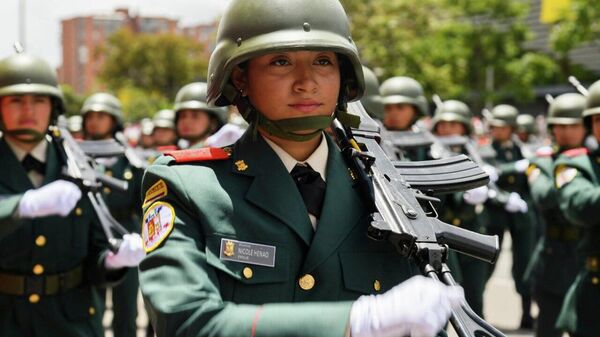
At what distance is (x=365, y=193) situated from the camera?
269 cm

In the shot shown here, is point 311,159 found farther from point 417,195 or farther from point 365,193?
point 417,195

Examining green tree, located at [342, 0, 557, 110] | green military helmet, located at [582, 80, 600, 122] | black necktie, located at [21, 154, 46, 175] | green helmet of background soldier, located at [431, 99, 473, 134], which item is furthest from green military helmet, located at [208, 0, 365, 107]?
green tree, located at [342, 0, 557, 110]

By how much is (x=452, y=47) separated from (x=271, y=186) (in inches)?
1131

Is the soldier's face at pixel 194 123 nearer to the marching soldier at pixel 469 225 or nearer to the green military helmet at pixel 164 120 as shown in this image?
the marching soldier at pixel 469 225

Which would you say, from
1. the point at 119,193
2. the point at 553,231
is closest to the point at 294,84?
the point at 553,231

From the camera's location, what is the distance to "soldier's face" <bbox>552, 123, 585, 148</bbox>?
7996 millimetres

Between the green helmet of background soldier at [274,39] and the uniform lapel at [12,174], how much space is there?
7.29 feet

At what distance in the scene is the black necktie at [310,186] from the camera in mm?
2605

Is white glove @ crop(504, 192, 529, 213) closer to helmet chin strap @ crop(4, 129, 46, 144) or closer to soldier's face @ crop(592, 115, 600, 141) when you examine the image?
soldier's face @ crop(592, 115, 600, 141)

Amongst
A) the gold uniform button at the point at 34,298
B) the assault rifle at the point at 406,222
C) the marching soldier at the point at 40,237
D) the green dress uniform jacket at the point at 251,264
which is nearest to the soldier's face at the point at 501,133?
the marching soldier at the point at 40,237

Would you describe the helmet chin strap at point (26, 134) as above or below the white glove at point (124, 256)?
above

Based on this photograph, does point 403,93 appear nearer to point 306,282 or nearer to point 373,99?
point 373,99

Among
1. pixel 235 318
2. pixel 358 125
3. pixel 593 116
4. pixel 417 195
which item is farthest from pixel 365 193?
pixel 593 116

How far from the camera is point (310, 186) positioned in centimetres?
264
